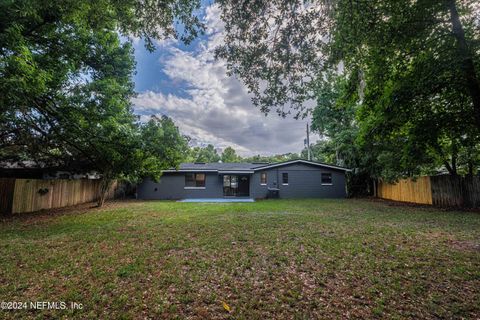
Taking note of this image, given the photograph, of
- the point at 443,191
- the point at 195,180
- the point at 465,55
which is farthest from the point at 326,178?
the point at 465,55

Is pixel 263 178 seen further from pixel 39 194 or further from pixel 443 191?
pixel 39 194

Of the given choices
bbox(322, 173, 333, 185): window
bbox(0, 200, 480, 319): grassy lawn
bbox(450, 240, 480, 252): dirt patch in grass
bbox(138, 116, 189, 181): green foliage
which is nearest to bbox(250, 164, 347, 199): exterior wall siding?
bbox(322, 173, 333, 185): window

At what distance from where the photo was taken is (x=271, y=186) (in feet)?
→ 62.1

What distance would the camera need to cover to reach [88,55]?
1009cm

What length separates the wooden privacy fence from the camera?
9.59 m

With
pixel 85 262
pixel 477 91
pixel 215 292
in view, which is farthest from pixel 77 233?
pixel 477 91

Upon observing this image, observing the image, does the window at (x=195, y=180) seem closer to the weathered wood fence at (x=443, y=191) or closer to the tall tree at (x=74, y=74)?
the tall tree at (x=74, y=74)

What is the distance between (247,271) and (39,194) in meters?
12.3

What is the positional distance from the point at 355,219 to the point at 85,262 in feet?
28.3

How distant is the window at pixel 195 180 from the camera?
63.2ft

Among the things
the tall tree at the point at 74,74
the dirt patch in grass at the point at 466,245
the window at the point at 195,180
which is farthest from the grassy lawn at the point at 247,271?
the window at the point at 195,180

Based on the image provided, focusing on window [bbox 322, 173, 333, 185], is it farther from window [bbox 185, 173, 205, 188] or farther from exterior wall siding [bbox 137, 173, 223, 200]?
window [bbox 185, 173, 205, 188]

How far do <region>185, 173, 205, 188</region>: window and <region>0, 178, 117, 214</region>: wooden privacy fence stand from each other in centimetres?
717

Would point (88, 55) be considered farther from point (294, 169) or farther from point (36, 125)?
point (294, 169)
